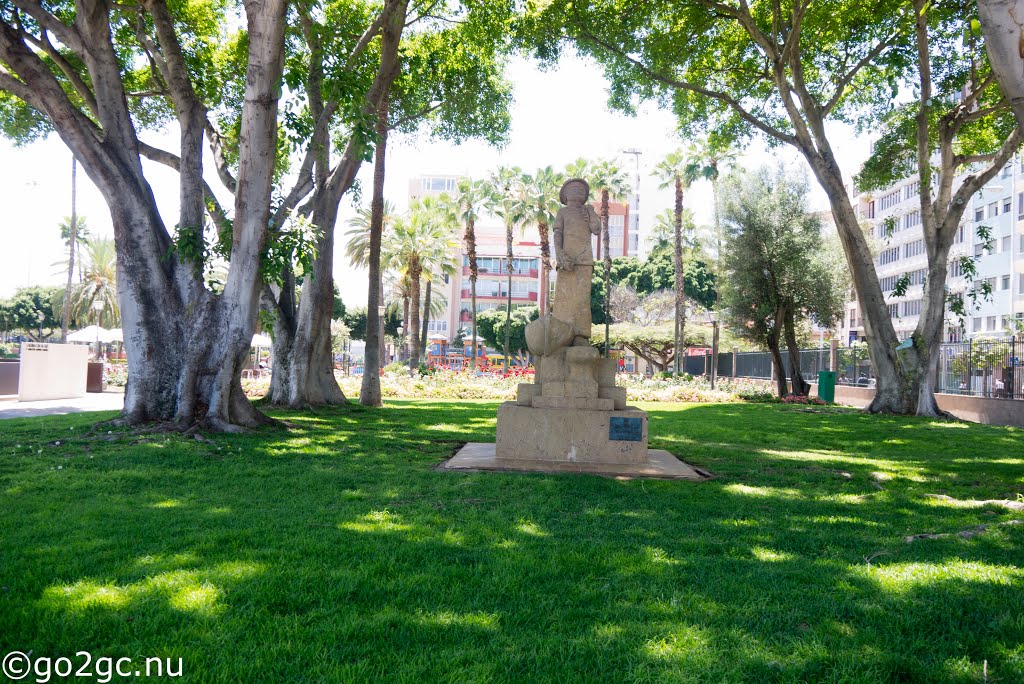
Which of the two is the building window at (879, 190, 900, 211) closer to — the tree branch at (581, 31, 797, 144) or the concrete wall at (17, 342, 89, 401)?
the tree branch at (581, 31, 797, 144)

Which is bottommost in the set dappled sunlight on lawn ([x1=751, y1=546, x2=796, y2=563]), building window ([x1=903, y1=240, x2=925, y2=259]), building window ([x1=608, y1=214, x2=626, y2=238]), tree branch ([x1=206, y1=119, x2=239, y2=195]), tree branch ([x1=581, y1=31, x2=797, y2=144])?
dappled sunlight on lawn ([x1=751, y1=546, x2=796, y2=563])

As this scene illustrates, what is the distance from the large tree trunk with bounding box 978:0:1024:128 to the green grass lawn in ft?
9.43

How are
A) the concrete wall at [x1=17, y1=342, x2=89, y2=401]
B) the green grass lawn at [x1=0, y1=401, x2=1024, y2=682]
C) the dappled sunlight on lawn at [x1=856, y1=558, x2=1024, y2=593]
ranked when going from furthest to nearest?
the concrete wall at [x1=17, y1=342, x2=89, y2=401] < the dappled sunlight on lawn at [x1=856, y1=558, x2=1024, y2=593] < the green grass lawn at [x1=0, y1=401, x2=1024, y2=682]

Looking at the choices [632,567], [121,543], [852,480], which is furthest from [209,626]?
[852,480]

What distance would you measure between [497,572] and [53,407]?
49.4 ft

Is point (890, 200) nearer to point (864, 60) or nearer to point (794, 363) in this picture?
point (794, 363)

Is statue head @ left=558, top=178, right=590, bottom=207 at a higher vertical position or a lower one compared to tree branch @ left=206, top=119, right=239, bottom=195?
lower

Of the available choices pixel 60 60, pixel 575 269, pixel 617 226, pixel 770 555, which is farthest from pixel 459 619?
pixel 617 226

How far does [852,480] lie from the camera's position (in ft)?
24.3

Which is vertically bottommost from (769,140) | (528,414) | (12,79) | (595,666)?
(595,666)

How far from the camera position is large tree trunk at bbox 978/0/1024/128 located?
419 cm

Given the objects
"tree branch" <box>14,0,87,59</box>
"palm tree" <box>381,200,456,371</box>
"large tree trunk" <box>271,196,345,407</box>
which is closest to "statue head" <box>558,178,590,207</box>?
"large tree trunk" <box>271,196,345,407</box>

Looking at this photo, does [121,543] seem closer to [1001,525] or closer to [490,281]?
[1001,525]

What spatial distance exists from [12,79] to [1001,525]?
1207cm
